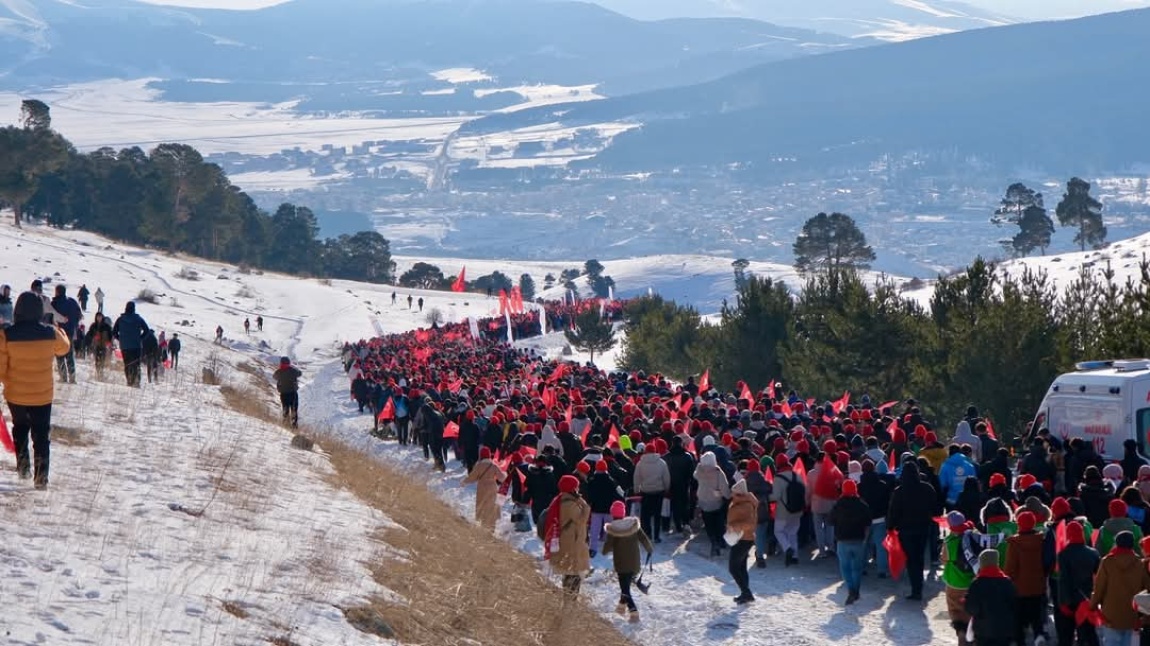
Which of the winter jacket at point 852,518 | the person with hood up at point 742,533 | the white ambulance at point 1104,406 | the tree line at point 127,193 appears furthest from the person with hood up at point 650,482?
the tree line at point 127,193

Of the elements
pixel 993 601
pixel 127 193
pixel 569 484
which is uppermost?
pixel 127 193

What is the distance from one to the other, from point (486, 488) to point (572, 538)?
12.2 feet

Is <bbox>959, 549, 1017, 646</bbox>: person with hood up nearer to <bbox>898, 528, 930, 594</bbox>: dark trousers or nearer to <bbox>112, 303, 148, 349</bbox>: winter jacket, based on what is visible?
<bbox>898, 528, 930, 594</bbox>: dark trousers

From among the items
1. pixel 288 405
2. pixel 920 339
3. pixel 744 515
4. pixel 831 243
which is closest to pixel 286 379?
pixel 288 405

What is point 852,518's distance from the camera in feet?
47.2

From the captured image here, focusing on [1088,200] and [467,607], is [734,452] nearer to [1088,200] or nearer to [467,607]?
[467,607]

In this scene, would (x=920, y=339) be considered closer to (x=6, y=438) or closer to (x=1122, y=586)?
(x=1122, y=586)

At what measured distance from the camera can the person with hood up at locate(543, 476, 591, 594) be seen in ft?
45.4

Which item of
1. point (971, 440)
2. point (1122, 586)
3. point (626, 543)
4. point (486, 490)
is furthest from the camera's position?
point (971, 440)

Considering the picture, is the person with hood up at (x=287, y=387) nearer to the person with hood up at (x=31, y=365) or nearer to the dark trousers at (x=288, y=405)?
the dark trousers at (x=288, y=405)

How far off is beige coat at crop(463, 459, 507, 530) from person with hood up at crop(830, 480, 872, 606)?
4484mm

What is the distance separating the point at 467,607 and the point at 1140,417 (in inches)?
317

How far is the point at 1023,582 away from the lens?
1198 cm

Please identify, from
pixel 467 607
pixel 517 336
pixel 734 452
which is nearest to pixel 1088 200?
pixel 517 336
